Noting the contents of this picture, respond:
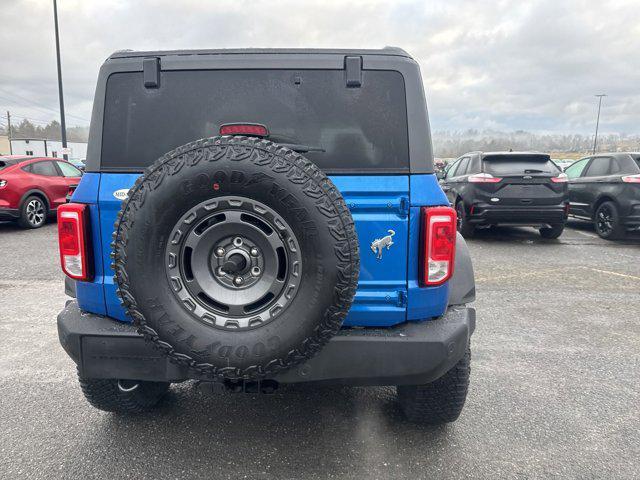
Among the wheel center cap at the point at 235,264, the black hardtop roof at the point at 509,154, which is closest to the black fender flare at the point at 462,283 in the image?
the wheel center cap at the point at 235,264

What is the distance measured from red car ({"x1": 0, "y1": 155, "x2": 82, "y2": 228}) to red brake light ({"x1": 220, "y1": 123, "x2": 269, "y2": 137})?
8.80 m

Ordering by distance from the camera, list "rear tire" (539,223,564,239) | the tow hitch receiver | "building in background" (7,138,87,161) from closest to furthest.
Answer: the tow hitch receiver, "rear tire" (539,223,564,239), "building in background" (7,138,87,161)

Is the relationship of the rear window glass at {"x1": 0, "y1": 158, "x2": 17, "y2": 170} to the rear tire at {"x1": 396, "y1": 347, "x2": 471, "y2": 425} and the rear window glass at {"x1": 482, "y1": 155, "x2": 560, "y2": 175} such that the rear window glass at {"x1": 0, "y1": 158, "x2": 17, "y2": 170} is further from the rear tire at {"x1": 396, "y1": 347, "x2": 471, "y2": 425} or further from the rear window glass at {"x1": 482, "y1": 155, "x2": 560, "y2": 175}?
the rear tire at {"x1": 396, "y1": 347, "x2": 471, "y2": 425}

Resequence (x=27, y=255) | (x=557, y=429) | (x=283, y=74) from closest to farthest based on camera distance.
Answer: (x=283, y=74) < (x=557, y=429) < (x=27, y=255)

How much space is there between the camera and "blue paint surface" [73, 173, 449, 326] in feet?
7.06

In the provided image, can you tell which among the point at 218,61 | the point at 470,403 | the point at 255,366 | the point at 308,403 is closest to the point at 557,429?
the point at 470,403

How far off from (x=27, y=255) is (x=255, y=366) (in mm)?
6976

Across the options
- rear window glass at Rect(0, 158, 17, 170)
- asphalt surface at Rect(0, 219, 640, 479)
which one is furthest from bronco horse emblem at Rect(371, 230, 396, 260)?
rear window glass at Rect(0, 158, 17, 170)

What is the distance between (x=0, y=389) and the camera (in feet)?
10.2

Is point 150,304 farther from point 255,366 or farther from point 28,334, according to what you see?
point 28,334

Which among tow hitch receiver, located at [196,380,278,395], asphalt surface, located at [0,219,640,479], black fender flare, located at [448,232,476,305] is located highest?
black fender flare, located at [448,232,476,305]

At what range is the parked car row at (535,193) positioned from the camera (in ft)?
26.5

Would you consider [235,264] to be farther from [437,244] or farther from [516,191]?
[516,191]

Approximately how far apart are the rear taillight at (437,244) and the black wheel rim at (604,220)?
7907 mm
